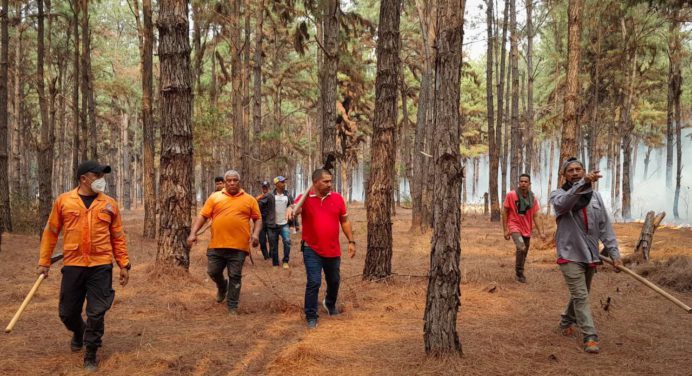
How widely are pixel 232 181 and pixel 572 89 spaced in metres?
9.06

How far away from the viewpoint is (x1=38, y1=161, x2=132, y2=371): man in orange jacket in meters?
4.73

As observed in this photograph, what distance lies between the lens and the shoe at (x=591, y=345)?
510 centimetres

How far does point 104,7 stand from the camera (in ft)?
95.6

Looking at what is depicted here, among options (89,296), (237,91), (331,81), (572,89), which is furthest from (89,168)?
(237,91)

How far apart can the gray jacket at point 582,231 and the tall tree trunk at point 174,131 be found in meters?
6.05

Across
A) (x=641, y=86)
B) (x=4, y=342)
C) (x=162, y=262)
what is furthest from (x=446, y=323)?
(x=641, y=86)

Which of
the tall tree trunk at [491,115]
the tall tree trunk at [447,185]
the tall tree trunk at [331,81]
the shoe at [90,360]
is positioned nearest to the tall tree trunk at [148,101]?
the tall tree trunk at [331,81]

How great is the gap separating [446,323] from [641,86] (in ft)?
94.2

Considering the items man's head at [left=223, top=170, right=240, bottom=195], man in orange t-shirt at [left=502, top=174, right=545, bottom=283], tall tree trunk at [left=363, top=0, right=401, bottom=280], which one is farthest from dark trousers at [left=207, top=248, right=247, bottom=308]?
man in orange t-shirt at [left=502, top=174, right=545, bottom=283]

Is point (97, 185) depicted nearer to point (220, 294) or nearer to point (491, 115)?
point (220, 294)

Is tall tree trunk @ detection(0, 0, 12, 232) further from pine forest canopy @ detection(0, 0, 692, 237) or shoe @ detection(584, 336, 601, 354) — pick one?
shoe @ detection(584, 336, 601, 354)

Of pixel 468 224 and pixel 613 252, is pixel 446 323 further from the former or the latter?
pixel 468 224

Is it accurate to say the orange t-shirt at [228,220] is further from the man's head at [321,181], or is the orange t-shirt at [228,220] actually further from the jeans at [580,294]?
the jeans at [580,294]

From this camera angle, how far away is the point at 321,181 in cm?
626
